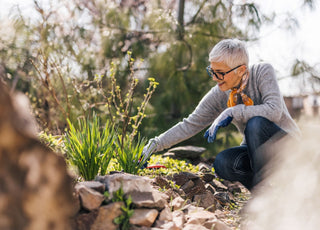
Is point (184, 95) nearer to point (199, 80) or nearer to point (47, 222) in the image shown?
point (199, 80)

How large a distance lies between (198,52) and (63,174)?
3.70 m

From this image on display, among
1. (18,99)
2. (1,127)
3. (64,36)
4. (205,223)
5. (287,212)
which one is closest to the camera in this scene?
(1,127)

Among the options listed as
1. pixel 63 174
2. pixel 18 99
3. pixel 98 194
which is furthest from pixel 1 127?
pixel 98 194

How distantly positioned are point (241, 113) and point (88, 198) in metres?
1.15

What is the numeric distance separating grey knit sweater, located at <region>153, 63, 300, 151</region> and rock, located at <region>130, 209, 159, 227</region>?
0.90 meters

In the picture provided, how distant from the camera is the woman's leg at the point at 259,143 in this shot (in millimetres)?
2045

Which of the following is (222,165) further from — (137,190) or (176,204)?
(137,190)

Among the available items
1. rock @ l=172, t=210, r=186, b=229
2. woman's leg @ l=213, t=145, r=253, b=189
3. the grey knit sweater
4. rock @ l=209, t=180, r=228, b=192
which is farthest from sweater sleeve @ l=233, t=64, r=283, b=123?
rock @ l=172, t=210, r=186, b=229

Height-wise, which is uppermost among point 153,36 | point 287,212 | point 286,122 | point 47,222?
point 153,36

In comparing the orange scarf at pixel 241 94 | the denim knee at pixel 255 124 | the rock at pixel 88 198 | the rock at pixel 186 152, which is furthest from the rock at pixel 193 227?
the rock at pixel 186 152

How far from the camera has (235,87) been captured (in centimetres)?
232

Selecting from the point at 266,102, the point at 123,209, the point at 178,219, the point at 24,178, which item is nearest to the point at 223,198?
the point at 266,102

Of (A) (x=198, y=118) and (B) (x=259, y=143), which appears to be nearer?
(B) (x=259, y=143)

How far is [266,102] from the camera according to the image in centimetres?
212
